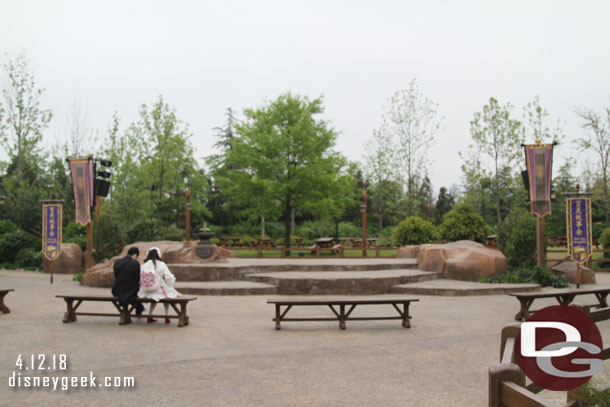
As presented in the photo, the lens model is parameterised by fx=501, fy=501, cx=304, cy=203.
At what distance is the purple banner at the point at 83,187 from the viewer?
1711 centimetres

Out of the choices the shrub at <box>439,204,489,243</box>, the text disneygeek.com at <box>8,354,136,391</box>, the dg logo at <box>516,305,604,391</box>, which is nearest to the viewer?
the dg logo at <box>516,305,604,391</box>

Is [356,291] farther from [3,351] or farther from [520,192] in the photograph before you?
[520,192]

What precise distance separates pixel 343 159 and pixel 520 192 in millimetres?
11884

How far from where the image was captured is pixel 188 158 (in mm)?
35469

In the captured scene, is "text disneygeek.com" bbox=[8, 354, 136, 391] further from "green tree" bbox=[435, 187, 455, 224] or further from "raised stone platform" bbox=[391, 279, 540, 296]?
"green tree" bbox=[435, 187, 455, 224]

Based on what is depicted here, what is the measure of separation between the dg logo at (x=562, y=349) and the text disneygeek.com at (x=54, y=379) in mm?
4139

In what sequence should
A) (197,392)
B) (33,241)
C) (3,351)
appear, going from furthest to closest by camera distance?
(33,241)
(3,351)
(197,392)

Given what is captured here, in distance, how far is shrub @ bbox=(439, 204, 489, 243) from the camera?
21844 mm

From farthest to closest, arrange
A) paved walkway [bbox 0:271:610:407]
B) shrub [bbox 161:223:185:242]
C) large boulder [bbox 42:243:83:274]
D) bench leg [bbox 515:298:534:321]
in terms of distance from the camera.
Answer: shrub [bbox 161:223:185:242], large boulder [bbox 42:243:83:274], bench leg [bbox 515:298:534:321], paved walkway [bbox 0:271:610:407]

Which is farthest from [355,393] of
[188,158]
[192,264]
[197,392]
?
[188,158]

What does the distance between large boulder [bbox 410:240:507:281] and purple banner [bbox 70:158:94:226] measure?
11.6 m

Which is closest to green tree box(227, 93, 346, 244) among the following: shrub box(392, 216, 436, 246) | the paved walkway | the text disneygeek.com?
shrub box(392, 216, 436, 246)

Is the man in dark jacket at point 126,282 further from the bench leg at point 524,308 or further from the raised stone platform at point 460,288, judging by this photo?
the raised stone platform at point 460,288

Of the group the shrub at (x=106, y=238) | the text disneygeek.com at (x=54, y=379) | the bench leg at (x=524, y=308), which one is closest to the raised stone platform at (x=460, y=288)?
the bench leg at (x=524, y=308)
